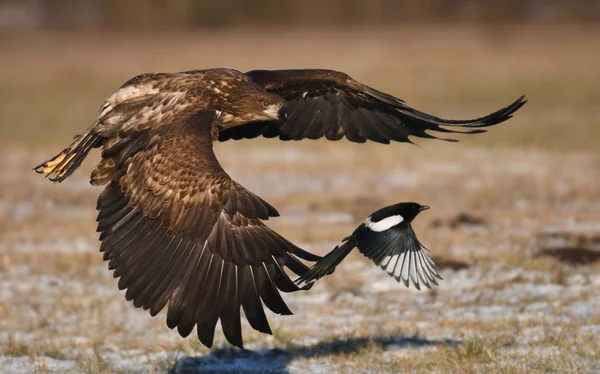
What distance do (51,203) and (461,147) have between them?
838 centimetres

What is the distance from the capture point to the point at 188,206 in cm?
581

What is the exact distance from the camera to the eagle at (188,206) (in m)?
5.59

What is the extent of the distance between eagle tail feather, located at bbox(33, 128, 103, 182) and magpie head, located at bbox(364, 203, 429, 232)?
1.91 metres

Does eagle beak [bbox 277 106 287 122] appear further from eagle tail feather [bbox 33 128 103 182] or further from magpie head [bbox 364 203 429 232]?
eagle tail feather [bbox 33 128 103 182]

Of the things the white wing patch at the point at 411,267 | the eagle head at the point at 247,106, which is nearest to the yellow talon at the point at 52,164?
the eagle head at the point at 247,106

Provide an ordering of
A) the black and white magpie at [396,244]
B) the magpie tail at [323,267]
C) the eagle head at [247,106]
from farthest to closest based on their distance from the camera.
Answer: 1. the eagle head at [247,106]
2. the black and white magpie at [396,244]
3. the magpie tail at [323,267]

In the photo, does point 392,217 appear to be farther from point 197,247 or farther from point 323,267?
point 197,247

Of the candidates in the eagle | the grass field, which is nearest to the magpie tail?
the eagle

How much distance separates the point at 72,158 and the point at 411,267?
236cm

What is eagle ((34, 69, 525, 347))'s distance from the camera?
5.59 m

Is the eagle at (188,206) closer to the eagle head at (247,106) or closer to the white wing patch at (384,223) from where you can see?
the eagle head at (247,106)

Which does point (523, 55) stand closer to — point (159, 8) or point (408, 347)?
point (159, 8)

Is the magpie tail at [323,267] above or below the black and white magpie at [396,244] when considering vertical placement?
below

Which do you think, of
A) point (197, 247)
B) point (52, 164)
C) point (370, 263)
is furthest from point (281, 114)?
→ point (370, 263)
